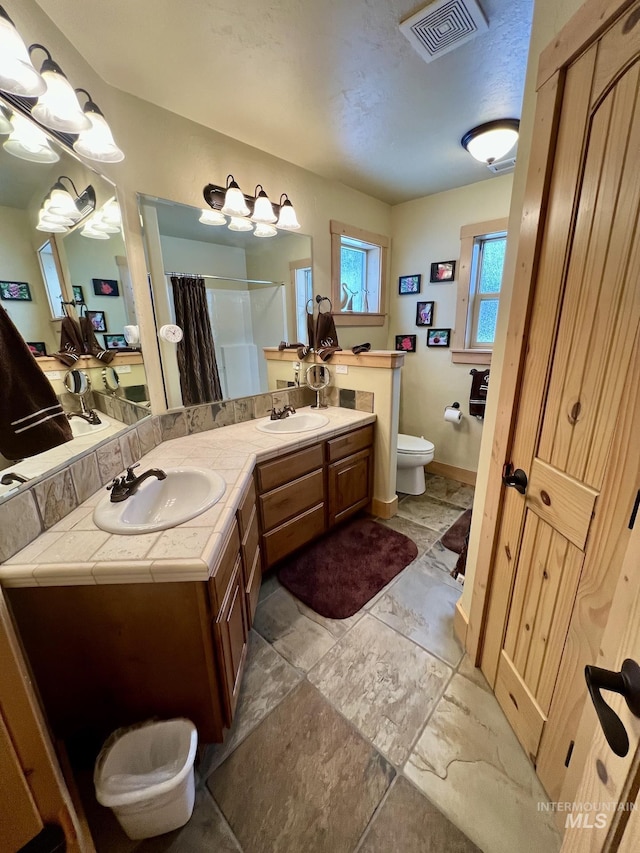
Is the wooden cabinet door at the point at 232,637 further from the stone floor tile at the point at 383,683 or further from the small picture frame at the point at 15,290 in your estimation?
the small picture frame at the point at 15,290

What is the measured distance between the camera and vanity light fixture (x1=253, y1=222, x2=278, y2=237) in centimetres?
212

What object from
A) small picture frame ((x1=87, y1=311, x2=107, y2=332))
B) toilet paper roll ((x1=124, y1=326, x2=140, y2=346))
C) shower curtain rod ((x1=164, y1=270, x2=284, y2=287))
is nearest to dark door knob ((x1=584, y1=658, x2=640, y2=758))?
small picture frame ((x1=87, y1=311, x2=107, y2=332))

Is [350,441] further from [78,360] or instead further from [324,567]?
[78,360]

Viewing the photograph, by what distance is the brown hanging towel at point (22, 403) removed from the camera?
818 mm

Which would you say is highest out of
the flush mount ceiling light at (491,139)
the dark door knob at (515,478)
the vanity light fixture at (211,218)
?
the flush mount ceiling light at (491,139)

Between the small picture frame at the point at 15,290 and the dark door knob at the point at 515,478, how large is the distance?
1.66 meters

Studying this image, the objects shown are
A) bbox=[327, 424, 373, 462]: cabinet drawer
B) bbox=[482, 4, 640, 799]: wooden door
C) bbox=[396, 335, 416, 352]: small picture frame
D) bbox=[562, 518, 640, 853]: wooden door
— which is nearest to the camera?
bbox=[562, 518, 640, 853]: wooden door

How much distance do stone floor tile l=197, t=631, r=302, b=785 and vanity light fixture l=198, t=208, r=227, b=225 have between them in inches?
89.4

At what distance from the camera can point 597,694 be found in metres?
0.42

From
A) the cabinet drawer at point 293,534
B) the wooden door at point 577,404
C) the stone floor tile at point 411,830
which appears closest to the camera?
the wooden door at point 577,404

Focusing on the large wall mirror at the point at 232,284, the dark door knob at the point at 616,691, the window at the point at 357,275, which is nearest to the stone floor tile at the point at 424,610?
the dark door knob at the point at 616,691

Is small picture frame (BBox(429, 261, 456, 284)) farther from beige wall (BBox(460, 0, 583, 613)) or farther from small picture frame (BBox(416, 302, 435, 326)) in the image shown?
beige wall (BBox(460, 0, 583, 613))

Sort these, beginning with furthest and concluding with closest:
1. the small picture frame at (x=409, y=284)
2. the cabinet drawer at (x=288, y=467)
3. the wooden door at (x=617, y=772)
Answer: the small picture frame at (x=409, y=284) → the cabinet drawer at (x=288, y=467) → the wooden door at (x=617, y=772)

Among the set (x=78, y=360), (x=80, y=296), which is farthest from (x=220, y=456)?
(x=80, y=296)
